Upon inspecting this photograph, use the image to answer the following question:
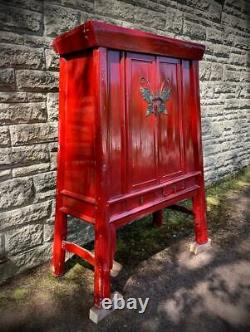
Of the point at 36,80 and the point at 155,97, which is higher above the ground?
the point at 36,80

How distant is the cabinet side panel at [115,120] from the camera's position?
8.04 ft

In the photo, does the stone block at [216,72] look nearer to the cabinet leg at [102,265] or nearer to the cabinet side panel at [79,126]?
the cabinet side panel at [79,126]

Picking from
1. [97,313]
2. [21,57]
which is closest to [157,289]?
[97,313]

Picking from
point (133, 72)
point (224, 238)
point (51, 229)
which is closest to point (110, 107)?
point (133, 72)

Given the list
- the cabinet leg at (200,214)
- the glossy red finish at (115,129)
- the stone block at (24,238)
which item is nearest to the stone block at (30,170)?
the glossy red finish at (115,129)

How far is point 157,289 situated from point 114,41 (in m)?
2.01

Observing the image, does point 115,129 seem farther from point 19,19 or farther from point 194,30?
point 194,30

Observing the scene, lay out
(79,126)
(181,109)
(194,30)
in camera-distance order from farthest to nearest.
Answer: (194,30), (181,109), (79,126)

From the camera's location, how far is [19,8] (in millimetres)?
2732

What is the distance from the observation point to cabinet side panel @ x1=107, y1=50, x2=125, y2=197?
8.04ft

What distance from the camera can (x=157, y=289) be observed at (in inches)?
112

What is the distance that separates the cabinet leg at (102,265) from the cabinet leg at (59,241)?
486mm

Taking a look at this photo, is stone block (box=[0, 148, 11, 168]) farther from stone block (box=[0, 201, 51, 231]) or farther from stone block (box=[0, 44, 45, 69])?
stone block (box=[0, 44, 45, 69])

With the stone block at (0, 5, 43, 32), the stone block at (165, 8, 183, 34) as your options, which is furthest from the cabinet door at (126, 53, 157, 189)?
the stone block at (165, 8, 183, 34)
